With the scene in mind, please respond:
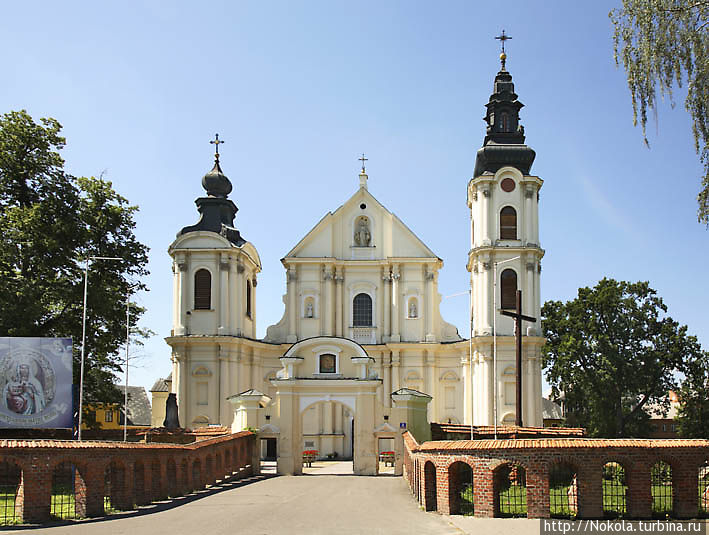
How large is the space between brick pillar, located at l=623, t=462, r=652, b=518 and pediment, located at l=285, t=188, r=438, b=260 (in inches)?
1304

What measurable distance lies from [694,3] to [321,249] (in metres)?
34.5

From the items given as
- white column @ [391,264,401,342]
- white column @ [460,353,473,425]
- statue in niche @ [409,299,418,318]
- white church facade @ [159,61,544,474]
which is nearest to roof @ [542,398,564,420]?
white column @ [460,353,473,425]

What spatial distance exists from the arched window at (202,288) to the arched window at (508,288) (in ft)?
54.5

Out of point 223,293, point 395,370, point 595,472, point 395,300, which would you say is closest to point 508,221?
point 395,300

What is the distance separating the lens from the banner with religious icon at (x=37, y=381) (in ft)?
89.7

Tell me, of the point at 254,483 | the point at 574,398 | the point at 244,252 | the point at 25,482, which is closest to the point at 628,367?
the point at 574,398

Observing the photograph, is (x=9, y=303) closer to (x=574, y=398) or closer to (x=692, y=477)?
(x=692, y=477)

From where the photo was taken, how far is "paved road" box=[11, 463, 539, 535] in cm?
1772

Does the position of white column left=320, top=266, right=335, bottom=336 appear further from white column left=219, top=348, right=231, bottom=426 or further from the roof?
the roof

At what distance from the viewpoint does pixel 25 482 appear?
1931 cm

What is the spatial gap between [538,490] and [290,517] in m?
5.66

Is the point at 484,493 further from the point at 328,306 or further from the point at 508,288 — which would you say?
the point at 328,306

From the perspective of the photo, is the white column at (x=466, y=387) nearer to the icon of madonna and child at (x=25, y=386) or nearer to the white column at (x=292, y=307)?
the white column at (x=292, y=307)

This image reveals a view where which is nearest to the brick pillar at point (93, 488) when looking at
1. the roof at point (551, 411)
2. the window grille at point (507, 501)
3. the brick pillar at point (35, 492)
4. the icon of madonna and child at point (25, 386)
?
the brick pillar at point (35, 492)
